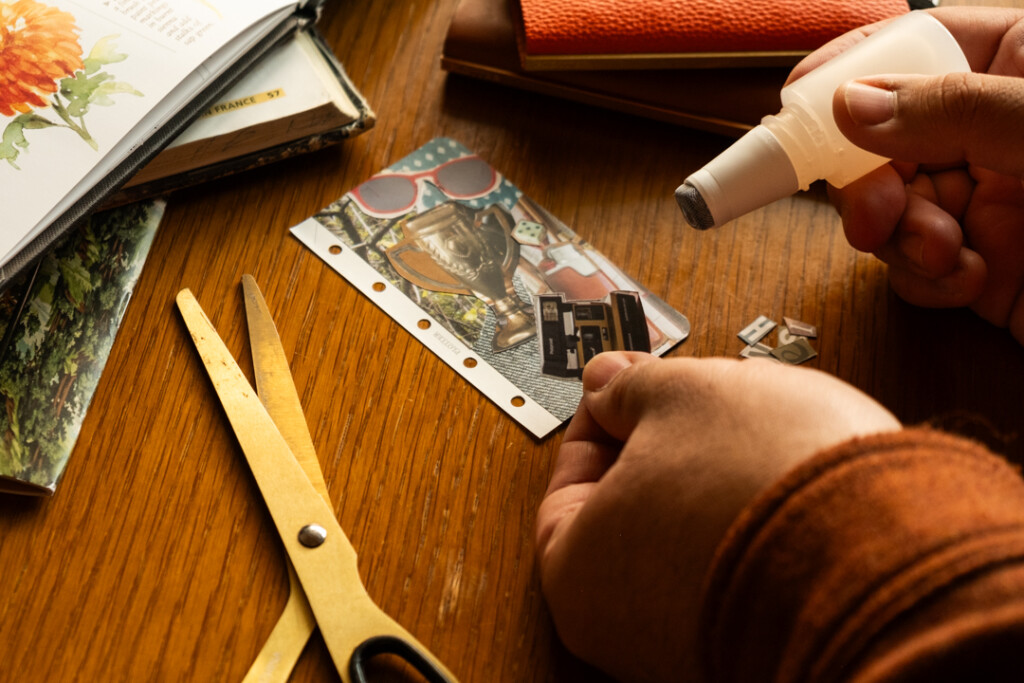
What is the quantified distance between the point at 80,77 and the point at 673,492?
44 centimetres

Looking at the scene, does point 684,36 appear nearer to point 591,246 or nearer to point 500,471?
point 591,246

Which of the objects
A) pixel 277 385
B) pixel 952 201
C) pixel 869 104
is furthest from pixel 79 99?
pixel 952 201

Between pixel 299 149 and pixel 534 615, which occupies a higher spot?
pixel 299 149

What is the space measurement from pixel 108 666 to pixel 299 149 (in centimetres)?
35

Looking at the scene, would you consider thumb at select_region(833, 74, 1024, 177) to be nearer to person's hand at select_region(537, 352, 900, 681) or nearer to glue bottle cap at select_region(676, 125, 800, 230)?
glue bottle cap at select_region(676, 125, 800, 230)

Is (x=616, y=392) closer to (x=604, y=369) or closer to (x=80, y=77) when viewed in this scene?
(x=604, y=369)

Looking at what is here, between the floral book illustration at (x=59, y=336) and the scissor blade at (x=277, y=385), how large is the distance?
9cm

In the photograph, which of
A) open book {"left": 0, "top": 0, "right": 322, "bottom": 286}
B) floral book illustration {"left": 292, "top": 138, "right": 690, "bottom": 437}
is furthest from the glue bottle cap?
open book {"left": 0, "top": 0, "right": 322, "bottom": 286}

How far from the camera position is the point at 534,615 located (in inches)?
16.0

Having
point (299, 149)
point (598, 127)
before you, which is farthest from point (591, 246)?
point (299, 149)

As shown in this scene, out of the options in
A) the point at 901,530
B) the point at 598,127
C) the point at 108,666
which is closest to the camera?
the point at 901,530

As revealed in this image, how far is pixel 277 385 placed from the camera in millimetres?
464

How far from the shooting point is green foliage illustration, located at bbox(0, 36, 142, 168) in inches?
18.0

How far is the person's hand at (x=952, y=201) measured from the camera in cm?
43
